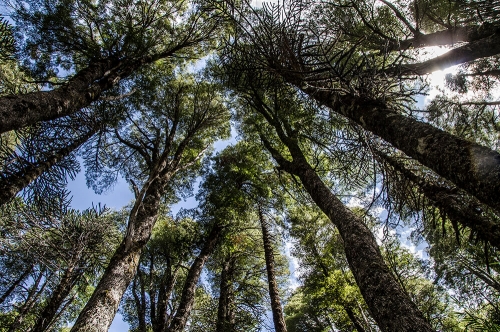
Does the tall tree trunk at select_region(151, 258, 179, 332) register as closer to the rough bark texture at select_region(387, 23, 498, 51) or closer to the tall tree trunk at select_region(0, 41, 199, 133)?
the tall tree trunk at select_region(0, 41, 199, 133)


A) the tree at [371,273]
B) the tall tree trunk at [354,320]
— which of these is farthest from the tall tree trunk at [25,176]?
the tall tree trunk at [354,320]

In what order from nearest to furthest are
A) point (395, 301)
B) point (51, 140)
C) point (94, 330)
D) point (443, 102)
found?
point (395, 301)
point (94, 330)
point (51, 140)
point (443, 102)

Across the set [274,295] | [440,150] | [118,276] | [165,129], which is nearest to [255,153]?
[165,129]

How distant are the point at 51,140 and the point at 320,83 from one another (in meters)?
5.55

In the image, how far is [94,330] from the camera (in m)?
3.83

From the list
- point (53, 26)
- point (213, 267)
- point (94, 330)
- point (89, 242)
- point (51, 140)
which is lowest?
point (94, 330)

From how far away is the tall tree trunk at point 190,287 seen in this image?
7500mm

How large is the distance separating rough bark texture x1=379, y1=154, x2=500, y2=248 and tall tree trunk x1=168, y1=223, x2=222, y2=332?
24.4 ft

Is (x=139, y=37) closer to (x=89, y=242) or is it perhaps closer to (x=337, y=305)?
(x=89, y=242)

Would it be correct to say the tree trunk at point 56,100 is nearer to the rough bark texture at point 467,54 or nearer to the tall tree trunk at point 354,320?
the rough bark texture at point 467,54

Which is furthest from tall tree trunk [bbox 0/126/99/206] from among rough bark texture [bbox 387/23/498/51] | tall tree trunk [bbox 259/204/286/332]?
rough bark texture [bbox 387/23/498/51]

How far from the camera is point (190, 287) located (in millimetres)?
8484

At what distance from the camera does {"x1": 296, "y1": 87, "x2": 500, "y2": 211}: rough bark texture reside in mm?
1479

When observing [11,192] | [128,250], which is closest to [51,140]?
[11,192]
